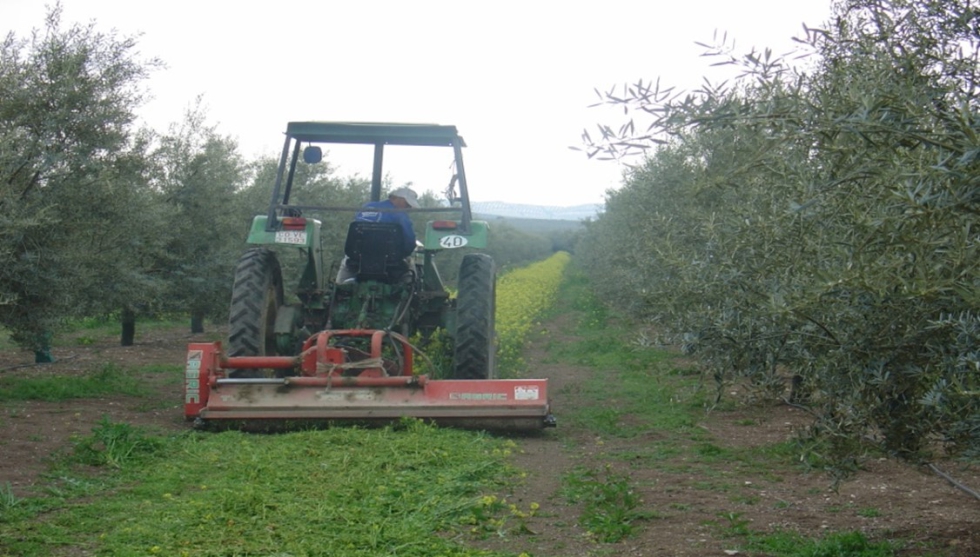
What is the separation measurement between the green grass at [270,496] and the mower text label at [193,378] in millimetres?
541

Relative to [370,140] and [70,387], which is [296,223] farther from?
[70,387]

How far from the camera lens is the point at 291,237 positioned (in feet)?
32.1

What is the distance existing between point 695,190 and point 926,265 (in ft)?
2.90

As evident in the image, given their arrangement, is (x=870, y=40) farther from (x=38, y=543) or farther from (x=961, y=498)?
(x=38, y=543)

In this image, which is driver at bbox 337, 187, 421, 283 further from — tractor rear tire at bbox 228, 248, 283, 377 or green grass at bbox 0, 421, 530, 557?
green grass at bbox 0, 421, 530, 557

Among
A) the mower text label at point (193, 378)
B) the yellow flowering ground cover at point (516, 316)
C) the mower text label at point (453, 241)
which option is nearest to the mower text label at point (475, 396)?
the mower text label at point (453, 241)

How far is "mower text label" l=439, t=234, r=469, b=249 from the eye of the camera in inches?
384

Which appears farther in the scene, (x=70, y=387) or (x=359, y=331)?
(x=70, y=387)

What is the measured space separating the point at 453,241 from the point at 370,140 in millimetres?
1476

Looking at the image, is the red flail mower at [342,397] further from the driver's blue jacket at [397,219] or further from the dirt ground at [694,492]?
the driver's blue jacket at [397,219]

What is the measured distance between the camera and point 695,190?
3826 millimetres

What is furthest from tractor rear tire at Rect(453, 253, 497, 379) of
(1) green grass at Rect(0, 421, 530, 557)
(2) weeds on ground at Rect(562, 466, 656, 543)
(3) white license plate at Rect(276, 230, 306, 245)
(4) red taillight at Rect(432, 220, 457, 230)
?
(2) weeds on ground at Rect(562, 466, 656, 543)

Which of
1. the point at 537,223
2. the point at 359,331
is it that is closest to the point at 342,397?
the point at 359,331

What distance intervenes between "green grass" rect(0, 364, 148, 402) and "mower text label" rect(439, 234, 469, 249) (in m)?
3.85
